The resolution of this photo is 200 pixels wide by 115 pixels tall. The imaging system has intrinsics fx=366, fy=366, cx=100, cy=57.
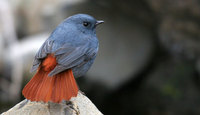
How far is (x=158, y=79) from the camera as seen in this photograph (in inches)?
321

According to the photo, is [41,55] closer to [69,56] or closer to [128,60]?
[69,56]

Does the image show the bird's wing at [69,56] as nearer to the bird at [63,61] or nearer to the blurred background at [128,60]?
the bird at [63,61]

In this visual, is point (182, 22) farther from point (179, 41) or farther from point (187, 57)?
point (187, 57)

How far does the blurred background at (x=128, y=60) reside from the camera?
7477 mm

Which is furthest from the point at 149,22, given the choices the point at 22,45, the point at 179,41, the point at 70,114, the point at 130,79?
the point at 70,114

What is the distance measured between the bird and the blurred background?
3.08 meters

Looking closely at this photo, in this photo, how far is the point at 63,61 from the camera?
372 cm

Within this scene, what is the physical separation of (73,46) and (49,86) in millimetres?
672

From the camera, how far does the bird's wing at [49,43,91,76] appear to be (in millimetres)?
3645

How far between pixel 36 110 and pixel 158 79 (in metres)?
4.80

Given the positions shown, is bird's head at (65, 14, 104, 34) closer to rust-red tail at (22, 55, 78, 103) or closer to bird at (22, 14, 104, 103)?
bird at (22, 14, 104, 103)

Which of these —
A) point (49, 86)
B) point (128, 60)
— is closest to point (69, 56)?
point (49, 86)

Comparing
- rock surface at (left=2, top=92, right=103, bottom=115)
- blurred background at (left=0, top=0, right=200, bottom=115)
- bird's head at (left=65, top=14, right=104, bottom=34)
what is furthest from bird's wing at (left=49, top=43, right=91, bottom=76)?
blurred background at (left=0, top=0, right=200, bottom=115)

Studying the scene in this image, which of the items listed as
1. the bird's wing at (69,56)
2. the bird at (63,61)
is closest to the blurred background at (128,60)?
the bird at (63,61)
